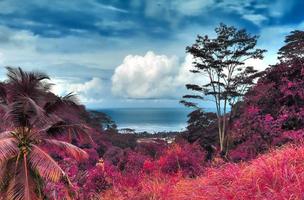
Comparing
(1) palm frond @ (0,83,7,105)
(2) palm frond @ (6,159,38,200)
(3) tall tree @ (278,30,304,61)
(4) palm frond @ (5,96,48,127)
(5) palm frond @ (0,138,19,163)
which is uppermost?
A: (3) tall tree @ (278,30,304,61)

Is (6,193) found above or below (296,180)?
below

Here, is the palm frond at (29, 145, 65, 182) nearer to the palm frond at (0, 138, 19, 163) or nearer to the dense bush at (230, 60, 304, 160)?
the palm frond at (0, 138, 19, 163)

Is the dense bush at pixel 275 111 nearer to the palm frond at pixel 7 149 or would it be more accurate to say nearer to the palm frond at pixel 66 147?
the palm frond at pixel 66 147

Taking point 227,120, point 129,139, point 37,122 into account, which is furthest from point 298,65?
point 129,139

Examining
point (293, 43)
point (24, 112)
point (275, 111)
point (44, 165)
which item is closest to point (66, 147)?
point (44, 165)

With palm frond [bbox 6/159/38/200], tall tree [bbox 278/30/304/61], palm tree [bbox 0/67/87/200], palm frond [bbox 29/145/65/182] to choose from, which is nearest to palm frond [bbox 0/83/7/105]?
palm tree [bbox 0/67/87/200]

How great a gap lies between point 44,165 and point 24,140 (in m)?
1.09

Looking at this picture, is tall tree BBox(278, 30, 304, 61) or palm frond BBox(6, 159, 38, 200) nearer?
palm frond BBox(6, 159, 38, 200)

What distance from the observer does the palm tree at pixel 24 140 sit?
12.6 m

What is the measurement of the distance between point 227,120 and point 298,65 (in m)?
15.1

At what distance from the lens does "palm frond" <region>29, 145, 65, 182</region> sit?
41.6 ft

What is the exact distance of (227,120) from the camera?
30297 millimetres

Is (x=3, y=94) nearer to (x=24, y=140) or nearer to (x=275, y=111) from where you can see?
(x=24, y=140)

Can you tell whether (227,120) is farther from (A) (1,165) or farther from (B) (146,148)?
(A) (1,165)
